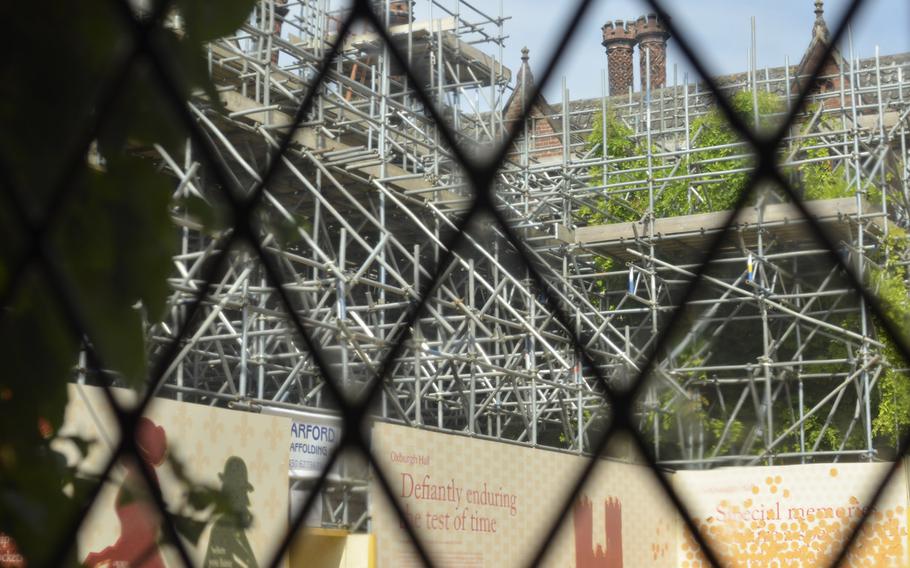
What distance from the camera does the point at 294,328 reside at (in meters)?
0.54

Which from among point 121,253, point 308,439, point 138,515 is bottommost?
point 138,515

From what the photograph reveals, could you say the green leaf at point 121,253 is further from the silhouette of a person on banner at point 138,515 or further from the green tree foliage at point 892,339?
the green tree foliage at point 892,339

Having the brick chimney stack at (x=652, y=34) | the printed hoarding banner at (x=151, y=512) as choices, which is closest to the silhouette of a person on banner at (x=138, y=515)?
the printed hoarding banner at (x=151, y=512)

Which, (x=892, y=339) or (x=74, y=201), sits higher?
(x=74, y=201)

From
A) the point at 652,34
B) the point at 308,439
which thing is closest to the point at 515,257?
the point at 652,34

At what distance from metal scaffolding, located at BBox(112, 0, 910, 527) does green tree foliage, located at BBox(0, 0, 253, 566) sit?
33 millimetres

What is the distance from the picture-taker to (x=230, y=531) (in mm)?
601

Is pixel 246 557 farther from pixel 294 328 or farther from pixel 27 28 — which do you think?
pixel 27 28

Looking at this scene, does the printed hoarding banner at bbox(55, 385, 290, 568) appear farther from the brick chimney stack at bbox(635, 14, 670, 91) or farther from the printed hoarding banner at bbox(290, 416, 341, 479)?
the printed hoarding banner at bbox(290, 416, 341, 479)

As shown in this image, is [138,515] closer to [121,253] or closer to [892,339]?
[121,253]

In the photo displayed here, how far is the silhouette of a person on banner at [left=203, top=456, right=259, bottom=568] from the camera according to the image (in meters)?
0.55

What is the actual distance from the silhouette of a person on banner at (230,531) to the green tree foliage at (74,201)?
70 millimetres

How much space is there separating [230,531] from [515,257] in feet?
0.68

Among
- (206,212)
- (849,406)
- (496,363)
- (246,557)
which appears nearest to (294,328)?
(206,212)
